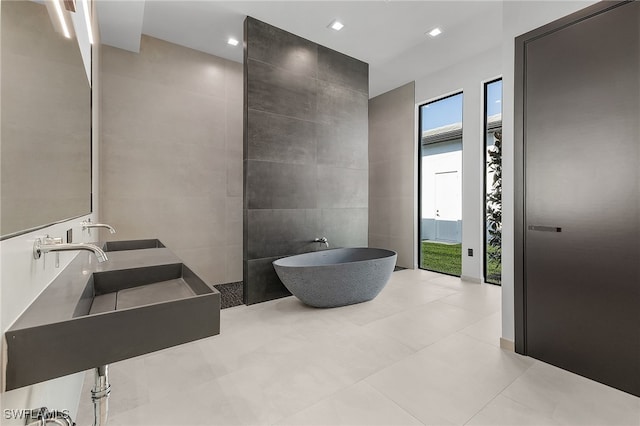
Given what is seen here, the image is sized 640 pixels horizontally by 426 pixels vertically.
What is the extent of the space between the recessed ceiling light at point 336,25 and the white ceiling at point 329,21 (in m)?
0.06

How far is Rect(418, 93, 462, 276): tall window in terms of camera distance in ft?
15.7

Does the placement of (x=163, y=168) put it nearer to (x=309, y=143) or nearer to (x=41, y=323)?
(x=309, y=143)

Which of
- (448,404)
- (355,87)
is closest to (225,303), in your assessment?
(448,404)

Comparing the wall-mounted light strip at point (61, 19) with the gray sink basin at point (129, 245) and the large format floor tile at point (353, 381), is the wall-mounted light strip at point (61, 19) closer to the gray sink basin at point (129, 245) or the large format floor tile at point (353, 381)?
the gray sink basin at point (129, 245)

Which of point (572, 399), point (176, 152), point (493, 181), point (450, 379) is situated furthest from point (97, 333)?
point (493, 181)

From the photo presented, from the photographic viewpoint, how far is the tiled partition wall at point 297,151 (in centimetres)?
338

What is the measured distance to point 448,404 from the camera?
1.72 meters

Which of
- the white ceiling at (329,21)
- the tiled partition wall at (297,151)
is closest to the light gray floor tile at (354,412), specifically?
the tiled partition wall at (297,151)

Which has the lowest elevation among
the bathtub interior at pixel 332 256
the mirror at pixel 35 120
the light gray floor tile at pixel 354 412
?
the light gray floor tile at pixel 354 412

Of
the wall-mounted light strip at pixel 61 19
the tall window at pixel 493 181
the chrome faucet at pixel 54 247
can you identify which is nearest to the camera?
the chrome faucet at pixel 54 247

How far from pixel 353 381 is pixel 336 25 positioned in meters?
3.58

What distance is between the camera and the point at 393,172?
17.8ft

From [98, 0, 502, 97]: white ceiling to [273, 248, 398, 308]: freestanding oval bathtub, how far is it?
2.68m

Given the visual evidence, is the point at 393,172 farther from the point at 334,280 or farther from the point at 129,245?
the point at 129,245
